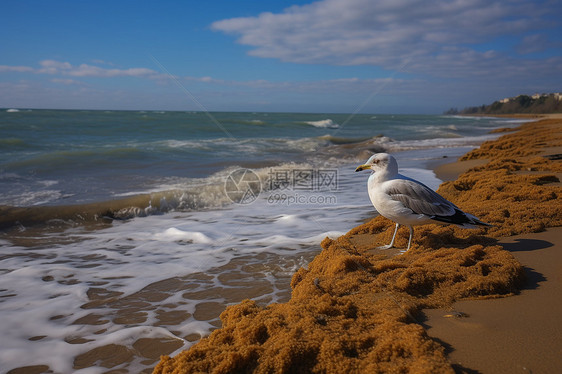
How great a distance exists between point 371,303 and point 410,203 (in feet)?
3.90

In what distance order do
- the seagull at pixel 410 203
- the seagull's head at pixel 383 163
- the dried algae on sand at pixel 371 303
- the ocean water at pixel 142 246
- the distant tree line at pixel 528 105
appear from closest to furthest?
1. the dried algae on sand at pixel 371 303
2. the ocean water at pixel 142 246
3. the seagull at pixel 410 203
4. the seagull's head at pixel 383 163
5. the distant tree line at pixel 528 105

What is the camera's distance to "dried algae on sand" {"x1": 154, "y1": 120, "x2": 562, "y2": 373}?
1978mm

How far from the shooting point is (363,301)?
8.75ft

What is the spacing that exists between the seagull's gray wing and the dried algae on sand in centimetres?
36

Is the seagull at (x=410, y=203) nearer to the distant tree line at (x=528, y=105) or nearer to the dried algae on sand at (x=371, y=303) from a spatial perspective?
the dried algae on sand at (x=371, y=303)

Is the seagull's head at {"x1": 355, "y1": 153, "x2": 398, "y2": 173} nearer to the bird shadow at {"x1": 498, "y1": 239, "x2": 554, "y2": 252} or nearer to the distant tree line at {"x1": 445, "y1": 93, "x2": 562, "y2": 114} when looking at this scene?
the bird shadow at {"x1": 498, "y1": 239, "x2": 554, "y2": 252}

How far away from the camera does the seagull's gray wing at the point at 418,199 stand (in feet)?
11.2

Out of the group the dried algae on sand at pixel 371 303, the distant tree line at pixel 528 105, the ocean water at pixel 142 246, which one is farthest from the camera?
the distant tree line at pixel 528 105

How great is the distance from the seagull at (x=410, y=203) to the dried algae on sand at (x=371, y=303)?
287 millimetres

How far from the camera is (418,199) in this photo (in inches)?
137

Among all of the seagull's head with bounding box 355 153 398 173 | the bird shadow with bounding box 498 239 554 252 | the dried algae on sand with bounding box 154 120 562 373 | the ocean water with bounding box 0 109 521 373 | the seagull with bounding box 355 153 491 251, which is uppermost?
the seagull's head with bounding box 355 153 398 173

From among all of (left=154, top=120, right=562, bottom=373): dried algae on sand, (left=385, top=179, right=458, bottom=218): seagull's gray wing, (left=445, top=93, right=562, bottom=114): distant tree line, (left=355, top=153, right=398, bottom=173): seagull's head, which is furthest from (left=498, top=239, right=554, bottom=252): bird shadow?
(left=445, top=93, right=562, bottom=114): distant tree line

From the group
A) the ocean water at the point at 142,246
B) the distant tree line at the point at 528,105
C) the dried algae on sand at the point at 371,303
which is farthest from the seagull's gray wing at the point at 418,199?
the distant tree line at the point at 528,105

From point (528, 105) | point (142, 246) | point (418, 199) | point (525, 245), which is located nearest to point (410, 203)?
point (418, 199)
